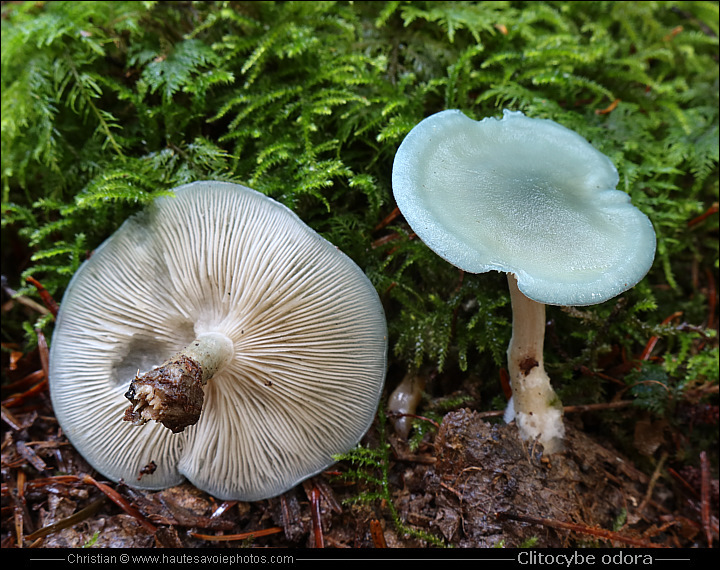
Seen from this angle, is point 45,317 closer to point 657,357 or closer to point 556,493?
point 556,493

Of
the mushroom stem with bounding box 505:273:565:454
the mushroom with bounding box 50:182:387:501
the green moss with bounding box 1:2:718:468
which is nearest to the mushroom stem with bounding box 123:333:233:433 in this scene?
the mushroom with bounding box 50:182:387:501

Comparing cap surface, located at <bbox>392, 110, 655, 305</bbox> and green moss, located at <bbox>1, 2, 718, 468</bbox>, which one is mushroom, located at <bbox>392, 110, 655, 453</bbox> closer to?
cap surface, located at <bbox>392, 110, 655, 305</bbox>

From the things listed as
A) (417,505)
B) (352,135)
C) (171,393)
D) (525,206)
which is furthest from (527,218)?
(171,393)

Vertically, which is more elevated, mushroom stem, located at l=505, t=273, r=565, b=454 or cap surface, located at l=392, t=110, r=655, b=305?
cap surface, located at l=392, t=110, r=655, b=305

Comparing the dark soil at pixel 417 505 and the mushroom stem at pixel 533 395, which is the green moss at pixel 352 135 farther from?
the dark soil at pixel 417 505

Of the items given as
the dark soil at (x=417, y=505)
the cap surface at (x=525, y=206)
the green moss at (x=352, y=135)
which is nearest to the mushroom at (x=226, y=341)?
the dark soil at (x=417, y=505)
